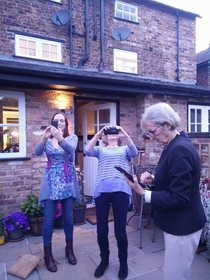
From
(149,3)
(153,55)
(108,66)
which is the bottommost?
(108,66)

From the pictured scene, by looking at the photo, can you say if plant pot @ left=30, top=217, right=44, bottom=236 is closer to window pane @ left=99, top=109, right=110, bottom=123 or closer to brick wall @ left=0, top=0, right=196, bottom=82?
window pane @ left=99, top=109, right=110, bottom=123

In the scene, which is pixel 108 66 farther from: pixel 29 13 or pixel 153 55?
pixel 29 13

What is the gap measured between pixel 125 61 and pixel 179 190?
252 inches

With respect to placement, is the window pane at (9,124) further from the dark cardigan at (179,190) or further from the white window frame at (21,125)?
the dark cardigan at (179,190)

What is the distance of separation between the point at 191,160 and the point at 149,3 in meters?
7.90

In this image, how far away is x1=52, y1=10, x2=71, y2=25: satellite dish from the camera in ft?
19.8

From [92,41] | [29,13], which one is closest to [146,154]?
[92,41]

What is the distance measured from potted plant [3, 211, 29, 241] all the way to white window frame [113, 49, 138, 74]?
5335 mm

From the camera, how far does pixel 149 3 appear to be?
7.52 meters

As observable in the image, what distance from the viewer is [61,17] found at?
6055 millimetres

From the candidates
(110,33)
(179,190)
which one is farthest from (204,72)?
(179,190)

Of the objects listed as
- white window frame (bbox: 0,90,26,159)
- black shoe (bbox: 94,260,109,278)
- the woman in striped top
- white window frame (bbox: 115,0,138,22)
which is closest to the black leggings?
the woman in striped top

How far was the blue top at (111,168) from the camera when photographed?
94.7 inches

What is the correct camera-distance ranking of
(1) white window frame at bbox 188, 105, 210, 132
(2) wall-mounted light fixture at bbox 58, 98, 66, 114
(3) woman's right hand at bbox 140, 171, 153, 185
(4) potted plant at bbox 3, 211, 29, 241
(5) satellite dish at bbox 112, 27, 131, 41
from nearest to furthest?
(3) woman's right hand at bbox 140, 171, 153, 185 < (4) potted plant at bbox 3, 211, 29, 241 < (2) wall-mounted light fixture at bbox 58, 98, 66, 114 < (1) white window frame at bbox 188, 105, 210, 132 < (5) satellite dish at bbox 112, 27, 131, 41
